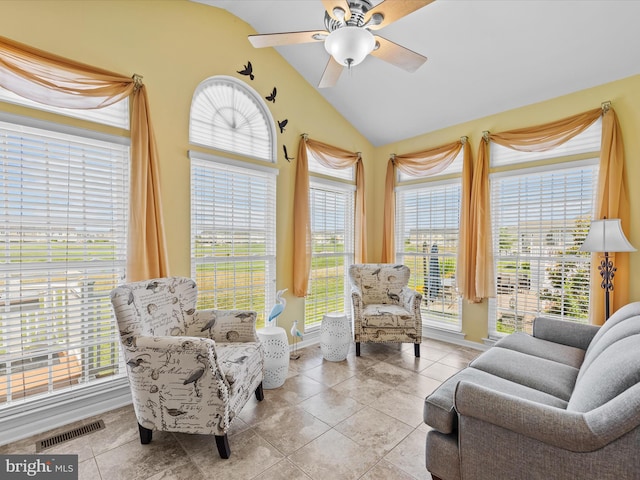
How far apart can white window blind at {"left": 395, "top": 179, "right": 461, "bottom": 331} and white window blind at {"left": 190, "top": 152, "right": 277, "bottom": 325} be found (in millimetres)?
2083

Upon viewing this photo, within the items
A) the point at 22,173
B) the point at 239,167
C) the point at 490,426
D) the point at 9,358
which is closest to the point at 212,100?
the point at 239,167

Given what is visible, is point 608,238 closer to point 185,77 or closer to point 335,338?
point 335,338

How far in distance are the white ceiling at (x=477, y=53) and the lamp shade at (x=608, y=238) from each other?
1.44 m

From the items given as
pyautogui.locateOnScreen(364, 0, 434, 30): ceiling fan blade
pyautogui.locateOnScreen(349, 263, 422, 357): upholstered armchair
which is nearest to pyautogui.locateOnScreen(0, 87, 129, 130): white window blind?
pyautogui.locateOnScreen(364, 0, 434, 30): ceiling fan blade

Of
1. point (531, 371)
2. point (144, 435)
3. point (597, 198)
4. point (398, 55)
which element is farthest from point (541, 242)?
point (144, 435)

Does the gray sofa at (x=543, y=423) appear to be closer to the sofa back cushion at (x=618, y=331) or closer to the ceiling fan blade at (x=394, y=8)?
the sofa back cushion at (x=618, y=331)

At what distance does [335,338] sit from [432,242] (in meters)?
1.99

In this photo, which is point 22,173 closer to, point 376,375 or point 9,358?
point 9,358

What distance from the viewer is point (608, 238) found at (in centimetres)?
262

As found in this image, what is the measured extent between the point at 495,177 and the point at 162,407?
395cm

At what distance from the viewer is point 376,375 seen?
9.82 feet

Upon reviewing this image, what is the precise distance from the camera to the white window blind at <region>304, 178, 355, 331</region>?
13.2 ft

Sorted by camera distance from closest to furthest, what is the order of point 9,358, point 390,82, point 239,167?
point 9,358, point 239,167, point 390,82

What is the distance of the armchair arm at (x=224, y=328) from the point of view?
246cm
